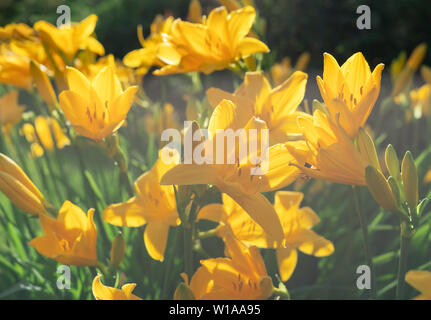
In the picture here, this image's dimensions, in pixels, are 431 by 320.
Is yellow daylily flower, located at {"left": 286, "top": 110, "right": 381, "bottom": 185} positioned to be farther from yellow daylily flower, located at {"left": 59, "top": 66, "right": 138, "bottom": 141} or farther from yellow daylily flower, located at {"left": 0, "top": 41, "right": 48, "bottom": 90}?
yellow daylily flower, located at {"left": 0, "top": 41, "right": 48, "bottom": 90}

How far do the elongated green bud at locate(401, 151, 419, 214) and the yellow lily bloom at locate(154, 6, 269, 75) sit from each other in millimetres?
445

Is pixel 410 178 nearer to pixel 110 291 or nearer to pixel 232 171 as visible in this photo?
pixel 232 171

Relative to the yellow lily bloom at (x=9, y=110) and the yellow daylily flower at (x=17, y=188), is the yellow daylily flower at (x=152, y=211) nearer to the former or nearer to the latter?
the yellow daylily flower at (x=17, y=188)

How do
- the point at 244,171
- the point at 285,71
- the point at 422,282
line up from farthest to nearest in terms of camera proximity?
the point at 285,71, the point at 244,171, the point at 422,282

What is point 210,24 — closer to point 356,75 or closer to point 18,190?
point 356,75

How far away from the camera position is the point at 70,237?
2.69 feet

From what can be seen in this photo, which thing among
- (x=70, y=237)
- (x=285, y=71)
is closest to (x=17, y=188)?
(x=70, y=237)

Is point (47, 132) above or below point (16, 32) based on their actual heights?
below

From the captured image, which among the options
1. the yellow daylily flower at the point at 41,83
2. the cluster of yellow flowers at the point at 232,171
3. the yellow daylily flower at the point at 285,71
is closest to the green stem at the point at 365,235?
the cluster of yellow flowers at the point at 232,171

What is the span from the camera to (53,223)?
806 millimetres

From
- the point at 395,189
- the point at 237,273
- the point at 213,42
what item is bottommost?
the point at 237,273

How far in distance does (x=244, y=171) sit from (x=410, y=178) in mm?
252

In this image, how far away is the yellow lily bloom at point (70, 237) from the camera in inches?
30.7
